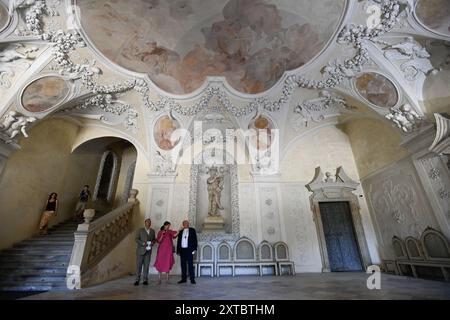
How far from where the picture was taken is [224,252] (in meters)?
7.23

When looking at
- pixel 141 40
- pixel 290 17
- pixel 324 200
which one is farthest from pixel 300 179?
pixel 141 40

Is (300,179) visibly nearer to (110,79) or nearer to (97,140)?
(110,79)

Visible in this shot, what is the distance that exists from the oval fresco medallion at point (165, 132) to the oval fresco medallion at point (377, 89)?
262 inches

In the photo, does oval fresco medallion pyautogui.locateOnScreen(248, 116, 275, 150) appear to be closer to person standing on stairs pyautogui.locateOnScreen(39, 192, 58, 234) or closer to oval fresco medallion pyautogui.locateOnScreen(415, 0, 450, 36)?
oval fresco medallion pyautogui.locateOnScreen(415, 0, 450, 36)

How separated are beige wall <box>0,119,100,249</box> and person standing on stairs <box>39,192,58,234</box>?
0.78 feet

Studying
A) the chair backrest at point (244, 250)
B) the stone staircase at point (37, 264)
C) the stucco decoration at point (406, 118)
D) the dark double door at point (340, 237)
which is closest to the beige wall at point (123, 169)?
the stone staircase at point (37, 264)

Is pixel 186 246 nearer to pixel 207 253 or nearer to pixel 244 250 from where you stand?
pixel 207 253

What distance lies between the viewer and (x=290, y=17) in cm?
591

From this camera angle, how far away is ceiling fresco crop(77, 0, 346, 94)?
5547 millimetres

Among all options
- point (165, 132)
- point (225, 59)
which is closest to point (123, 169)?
point (165, 132)

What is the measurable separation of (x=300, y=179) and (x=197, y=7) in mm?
7080

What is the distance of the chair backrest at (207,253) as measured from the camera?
7.02 metres

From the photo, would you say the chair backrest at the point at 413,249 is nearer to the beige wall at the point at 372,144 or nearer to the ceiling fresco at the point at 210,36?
the beige wall at the point at 372,144

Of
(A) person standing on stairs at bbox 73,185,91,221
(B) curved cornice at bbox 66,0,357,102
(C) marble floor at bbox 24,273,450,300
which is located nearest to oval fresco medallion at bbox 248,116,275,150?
(B) curved cornice at bbox 66,0,357,102
